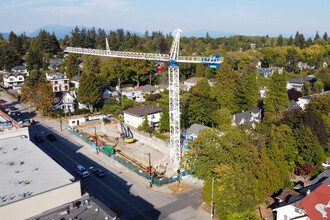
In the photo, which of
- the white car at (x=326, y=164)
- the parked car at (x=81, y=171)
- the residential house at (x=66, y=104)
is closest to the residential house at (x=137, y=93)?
the residential house at (x=66, y=104)

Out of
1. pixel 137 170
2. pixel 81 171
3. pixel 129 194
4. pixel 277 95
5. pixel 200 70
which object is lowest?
pixel 129 194

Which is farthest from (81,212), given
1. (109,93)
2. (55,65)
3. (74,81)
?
(55,65)

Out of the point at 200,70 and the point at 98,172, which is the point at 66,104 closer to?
the point at 98,172

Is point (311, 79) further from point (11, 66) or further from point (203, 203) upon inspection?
point (11, 66)

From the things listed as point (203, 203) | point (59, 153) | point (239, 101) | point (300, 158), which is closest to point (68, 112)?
point (59, 153)

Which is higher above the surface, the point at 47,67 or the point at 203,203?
the point at 47,67

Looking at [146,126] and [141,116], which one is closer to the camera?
[146,126]
